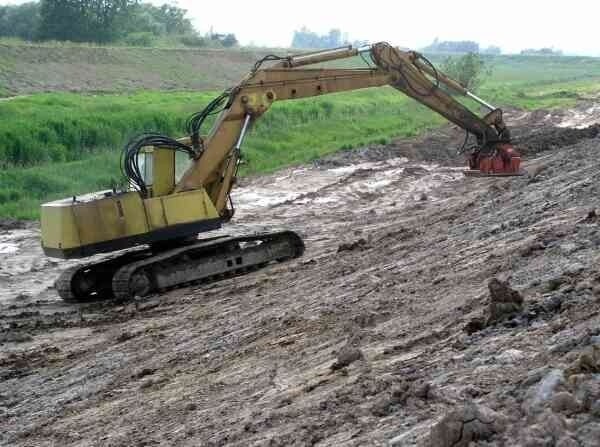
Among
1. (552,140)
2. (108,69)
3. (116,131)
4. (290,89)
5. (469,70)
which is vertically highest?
(108,69)

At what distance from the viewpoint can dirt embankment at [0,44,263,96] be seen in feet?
132

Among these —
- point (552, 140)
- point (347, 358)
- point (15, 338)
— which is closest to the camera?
point (347, 358)

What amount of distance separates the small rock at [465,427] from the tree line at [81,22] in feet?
198

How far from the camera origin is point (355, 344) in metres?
7.75

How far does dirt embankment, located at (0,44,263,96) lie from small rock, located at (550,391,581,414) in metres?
34.9

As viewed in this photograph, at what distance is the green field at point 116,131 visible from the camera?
72.7 feet

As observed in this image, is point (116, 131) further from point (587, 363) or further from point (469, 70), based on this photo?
point (469, 70)

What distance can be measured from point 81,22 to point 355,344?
57617 mm

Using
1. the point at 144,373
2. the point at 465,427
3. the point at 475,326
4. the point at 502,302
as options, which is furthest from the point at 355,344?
the point at 465,427

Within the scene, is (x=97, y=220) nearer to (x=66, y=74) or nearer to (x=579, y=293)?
(x=579, y=293)

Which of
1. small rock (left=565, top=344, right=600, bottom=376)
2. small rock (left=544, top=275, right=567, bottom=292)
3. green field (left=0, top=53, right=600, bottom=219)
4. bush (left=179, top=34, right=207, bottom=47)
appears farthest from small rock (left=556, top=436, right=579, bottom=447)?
bush (left=179, top=34, right=207, bottom=47)

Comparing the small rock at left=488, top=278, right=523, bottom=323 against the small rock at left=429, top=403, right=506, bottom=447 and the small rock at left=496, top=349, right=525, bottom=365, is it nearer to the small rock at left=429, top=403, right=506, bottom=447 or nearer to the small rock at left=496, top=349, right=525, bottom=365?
the small rock at left=496, top=349, right=525, bottom=365

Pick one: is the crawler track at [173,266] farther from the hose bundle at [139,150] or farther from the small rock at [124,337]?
the small rock at [124,337]

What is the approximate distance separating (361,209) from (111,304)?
772 cm
